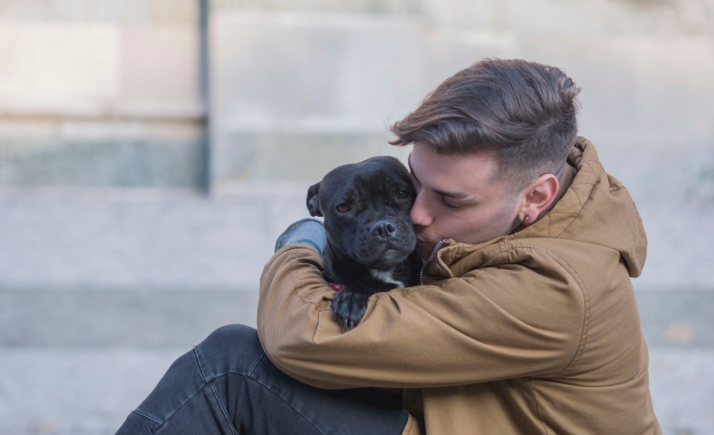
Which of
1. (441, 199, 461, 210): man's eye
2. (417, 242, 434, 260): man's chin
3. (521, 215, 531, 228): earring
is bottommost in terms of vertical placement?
(417, 242, 434, 260): man's chin

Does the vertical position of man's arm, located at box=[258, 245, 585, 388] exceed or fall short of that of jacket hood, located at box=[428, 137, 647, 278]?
it falls short

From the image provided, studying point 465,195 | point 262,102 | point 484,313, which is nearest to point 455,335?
point 484,313

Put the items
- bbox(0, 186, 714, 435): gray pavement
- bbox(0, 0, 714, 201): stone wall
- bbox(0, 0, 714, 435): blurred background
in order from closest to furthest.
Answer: bbox(0, 186, 714, 435): gray pavement
bbox(0, 0, 714, 435): blurred background
bbox(0, 0, 714, 201): stone wall

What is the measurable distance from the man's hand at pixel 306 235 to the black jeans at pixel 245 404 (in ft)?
2.10

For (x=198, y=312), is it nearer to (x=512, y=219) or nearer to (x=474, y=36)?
(x=512, y=219)

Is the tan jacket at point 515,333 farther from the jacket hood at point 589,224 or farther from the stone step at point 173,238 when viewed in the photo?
the stone step at point 173,238

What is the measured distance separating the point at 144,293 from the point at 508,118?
3921 mm

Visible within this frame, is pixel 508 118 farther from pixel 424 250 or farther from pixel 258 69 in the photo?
pixel 258 69

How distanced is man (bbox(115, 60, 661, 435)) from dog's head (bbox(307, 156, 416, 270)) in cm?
30

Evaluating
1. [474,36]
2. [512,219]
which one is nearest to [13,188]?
[474,36]

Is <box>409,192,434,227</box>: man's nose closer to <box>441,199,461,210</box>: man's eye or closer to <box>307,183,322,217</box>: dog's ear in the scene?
<box>441,199,461,210</box>: man's eye

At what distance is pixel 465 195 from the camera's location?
2.31 metres

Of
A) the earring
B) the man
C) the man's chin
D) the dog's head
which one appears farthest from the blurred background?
the earring

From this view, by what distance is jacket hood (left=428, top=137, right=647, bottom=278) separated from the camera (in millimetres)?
2117
